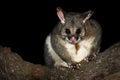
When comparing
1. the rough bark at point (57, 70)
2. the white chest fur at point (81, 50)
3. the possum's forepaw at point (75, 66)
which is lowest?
the rough bark at point (57, 70)

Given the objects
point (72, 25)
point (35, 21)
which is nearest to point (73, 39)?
point (72, 25)

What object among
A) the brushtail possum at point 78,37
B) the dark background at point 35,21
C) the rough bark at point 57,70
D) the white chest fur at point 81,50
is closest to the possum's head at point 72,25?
the brushtail possum at point 78,37

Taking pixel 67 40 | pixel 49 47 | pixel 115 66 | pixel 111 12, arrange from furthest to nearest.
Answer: pixel 111 12
pixel 49 47
pixel 67 40
pixel 115 66

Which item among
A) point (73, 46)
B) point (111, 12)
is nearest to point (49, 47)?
point (73, 46)

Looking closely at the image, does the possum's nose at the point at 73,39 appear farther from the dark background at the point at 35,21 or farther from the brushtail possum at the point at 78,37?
the dark background at the point at 35,21

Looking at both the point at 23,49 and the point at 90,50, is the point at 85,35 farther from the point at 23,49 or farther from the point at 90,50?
the point at 23,49

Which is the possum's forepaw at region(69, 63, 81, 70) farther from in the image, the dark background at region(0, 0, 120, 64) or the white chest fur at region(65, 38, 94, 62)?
the dark background at region(0, 0, 120, 64)
